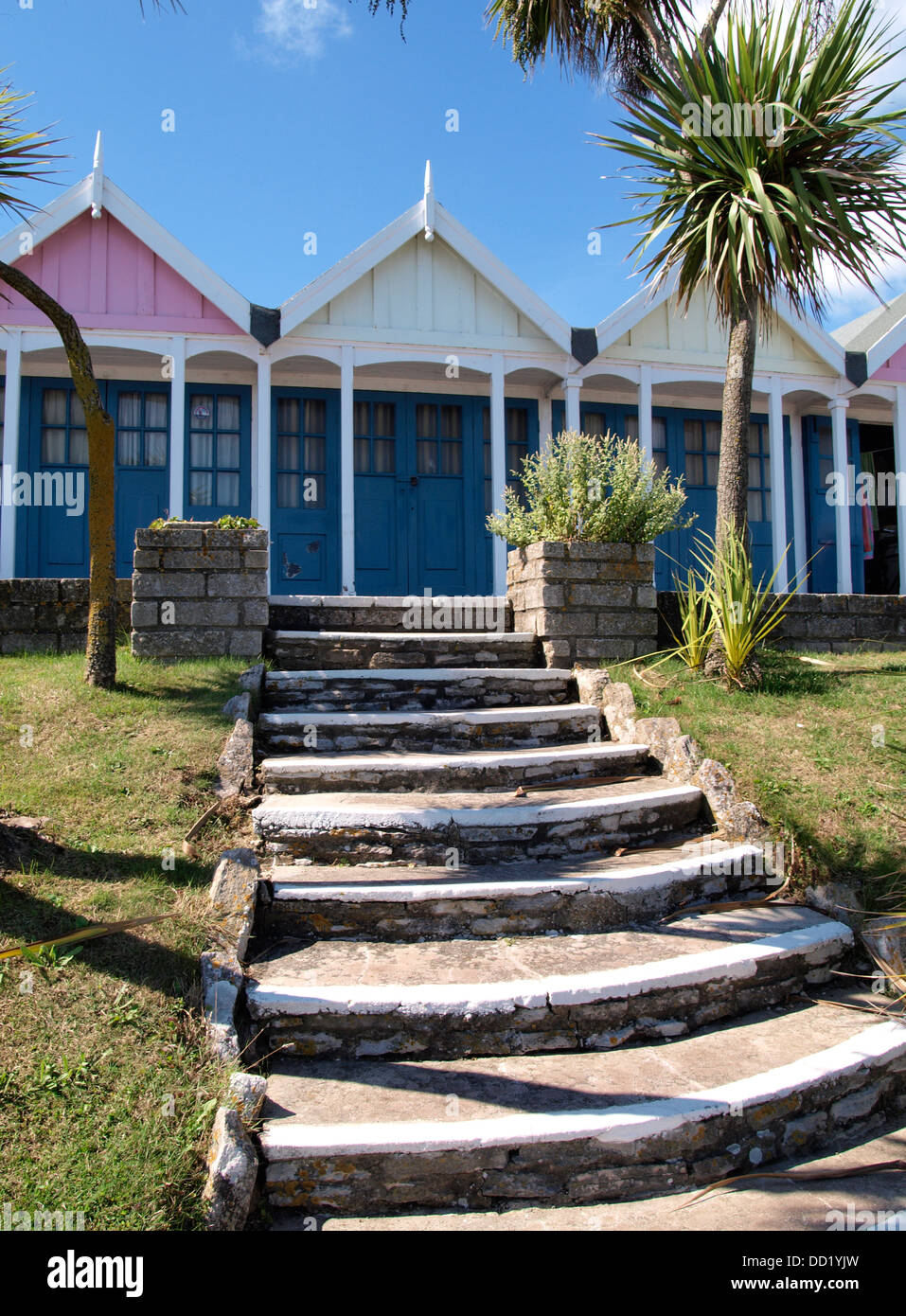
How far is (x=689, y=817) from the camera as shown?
15.9 ft

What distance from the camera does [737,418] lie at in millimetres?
6969

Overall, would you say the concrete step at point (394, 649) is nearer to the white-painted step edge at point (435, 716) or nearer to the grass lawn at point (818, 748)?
the white-painted step edge at point (435, 716)

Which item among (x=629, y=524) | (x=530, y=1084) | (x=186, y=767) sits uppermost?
(x=629, y=524)

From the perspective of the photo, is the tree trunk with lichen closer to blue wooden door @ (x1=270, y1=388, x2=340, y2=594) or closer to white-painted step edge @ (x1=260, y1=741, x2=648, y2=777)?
white-painted step edge @ (x1=260, y1=741, x2=648, y2=777)

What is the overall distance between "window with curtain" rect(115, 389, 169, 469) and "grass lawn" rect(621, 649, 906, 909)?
6.88 meters

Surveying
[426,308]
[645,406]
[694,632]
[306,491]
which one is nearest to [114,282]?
[306,491]

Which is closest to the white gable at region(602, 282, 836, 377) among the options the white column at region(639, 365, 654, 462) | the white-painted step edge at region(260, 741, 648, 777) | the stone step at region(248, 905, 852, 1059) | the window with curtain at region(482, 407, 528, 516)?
the white column at region(639, 365, 654, 462)

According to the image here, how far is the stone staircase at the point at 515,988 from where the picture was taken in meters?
2.64

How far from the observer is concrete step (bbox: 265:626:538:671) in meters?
6.32

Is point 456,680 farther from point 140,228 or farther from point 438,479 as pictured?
point 140,228

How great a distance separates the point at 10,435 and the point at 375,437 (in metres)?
4.17

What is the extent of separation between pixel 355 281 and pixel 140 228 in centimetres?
243

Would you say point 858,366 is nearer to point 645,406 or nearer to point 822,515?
point 822,515

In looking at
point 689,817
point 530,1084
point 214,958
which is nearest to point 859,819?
point 689,817
